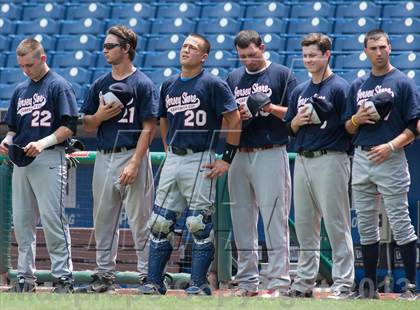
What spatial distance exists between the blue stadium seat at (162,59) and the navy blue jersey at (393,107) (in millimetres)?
6106

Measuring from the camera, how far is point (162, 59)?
1284 cm

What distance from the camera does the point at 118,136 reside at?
7.05 meters

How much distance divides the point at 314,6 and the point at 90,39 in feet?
10.1

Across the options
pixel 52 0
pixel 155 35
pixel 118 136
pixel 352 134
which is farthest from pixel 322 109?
pixel 52 0

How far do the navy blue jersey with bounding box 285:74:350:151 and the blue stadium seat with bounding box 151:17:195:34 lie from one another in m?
6.48

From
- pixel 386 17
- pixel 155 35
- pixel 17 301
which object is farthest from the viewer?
pixel 155 35

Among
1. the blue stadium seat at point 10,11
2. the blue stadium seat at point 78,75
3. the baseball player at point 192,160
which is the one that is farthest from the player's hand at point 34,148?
the blue stadium seat at point 10,11

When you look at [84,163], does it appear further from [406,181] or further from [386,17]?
[386,17]

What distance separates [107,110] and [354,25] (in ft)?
20.3

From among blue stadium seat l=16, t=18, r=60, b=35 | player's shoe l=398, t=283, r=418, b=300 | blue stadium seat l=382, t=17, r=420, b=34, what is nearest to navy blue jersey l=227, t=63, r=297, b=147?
player's shoe l=398, t=283, r=418, b=300

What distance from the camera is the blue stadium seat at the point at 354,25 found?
12.4 metres

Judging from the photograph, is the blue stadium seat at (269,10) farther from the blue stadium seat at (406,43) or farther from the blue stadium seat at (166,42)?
the blue stadium seat at (406,43)

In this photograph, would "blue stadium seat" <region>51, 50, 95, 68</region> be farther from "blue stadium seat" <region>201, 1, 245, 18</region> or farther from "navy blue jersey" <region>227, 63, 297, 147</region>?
"navy blue jersey" <region>227, 63, 297, 147</region>

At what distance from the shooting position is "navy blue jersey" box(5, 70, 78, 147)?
6.98 m
